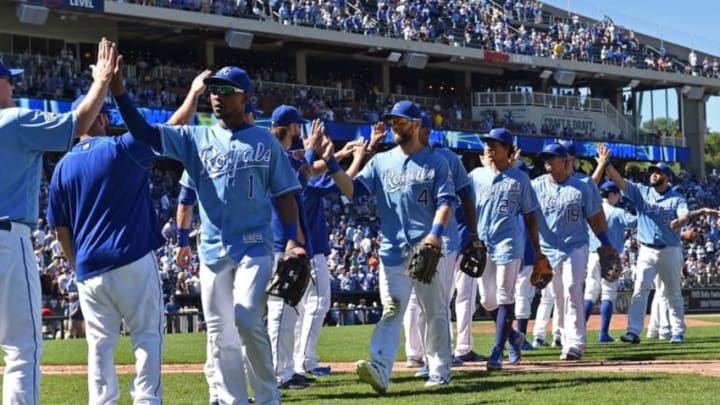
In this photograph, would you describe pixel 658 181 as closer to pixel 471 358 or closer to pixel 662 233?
pixel 662 233

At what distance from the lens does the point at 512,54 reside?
48.3 metres

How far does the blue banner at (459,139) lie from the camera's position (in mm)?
30797

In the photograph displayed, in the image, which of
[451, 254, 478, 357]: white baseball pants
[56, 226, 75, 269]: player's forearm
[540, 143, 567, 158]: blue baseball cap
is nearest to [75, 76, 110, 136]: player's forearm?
[56, 226, 75, 269]: player's forearm

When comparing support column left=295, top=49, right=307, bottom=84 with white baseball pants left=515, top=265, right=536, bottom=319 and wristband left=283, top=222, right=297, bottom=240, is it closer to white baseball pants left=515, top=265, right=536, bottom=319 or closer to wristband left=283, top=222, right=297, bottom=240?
white baseball pants left=515, top=265, right=536, bottom=319

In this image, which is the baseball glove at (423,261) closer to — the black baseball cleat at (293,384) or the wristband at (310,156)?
the wristband at (310,156)

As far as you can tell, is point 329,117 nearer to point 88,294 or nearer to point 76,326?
point 76,326

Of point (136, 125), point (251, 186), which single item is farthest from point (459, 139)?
point (136, 125)

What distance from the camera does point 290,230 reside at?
7.21 meters

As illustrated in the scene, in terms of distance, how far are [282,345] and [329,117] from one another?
98.4 ft

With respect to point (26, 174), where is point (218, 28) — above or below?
above

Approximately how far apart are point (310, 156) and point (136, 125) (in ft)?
8.21

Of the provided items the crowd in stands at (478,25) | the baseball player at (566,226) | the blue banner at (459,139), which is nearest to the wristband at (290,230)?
the baseball player at (566,226)

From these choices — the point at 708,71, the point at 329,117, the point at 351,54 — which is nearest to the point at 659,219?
the point at 329,117

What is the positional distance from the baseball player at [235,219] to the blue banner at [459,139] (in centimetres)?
1899
